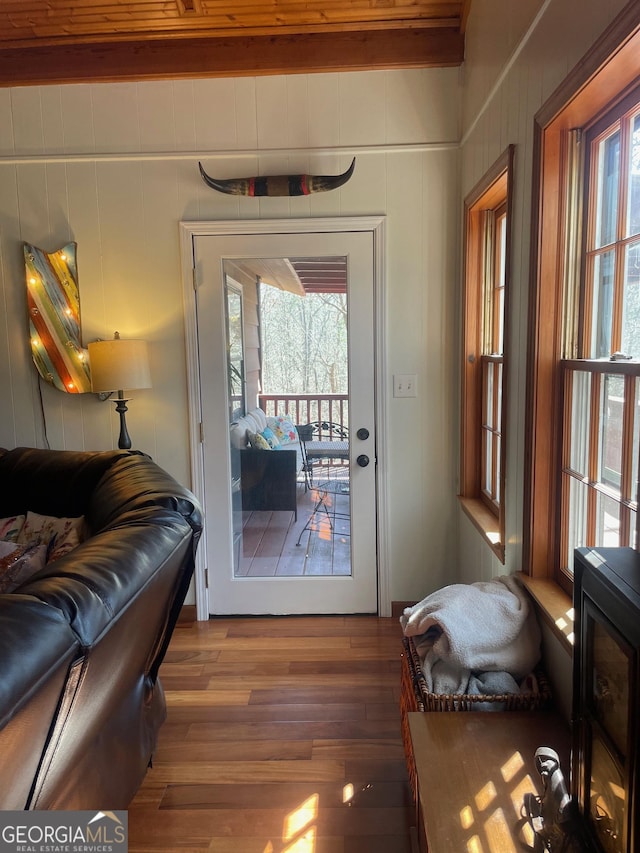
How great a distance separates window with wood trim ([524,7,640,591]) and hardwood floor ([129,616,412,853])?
0.94 metres

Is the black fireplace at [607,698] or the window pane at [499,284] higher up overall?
the window pane at [499,284]

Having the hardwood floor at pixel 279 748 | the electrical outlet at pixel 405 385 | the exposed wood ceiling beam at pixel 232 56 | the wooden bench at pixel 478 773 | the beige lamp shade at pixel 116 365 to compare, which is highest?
the exposed wood ceiling beam at pixel 232 56

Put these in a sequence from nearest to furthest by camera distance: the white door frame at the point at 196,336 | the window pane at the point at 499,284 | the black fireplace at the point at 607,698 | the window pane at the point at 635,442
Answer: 1. the black fireplace at the point at 607,698
2. the window pane at the point at 635,442
3. the window pane at the point at 499,284
4. the white door frame at the point at 196,336

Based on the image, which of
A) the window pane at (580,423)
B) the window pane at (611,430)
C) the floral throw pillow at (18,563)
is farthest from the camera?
the floral throw pillow at (18,563)

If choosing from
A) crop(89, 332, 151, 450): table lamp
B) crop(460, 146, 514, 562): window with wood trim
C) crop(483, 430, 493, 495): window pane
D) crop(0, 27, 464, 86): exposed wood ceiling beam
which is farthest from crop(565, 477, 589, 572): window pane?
crop(0, 27, 464, 86): exposed wood ceiling beam

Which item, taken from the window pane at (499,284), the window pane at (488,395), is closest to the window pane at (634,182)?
the window pane at (499,284)

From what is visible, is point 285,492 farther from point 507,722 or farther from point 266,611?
point 507,722

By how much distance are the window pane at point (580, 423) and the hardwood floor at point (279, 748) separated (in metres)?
1.22

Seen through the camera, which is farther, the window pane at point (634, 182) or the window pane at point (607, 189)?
the window pane at point (607, 189)

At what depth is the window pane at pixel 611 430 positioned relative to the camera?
1513 millimetres

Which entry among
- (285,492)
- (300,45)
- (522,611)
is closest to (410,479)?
(285,492)

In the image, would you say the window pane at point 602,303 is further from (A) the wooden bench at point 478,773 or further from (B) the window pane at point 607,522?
(A) the wooden bench at point 478,773

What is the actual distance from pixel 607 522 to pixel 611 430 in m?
0.25

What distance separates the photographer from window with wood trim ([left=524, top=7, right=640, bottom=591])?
1.44 metres
